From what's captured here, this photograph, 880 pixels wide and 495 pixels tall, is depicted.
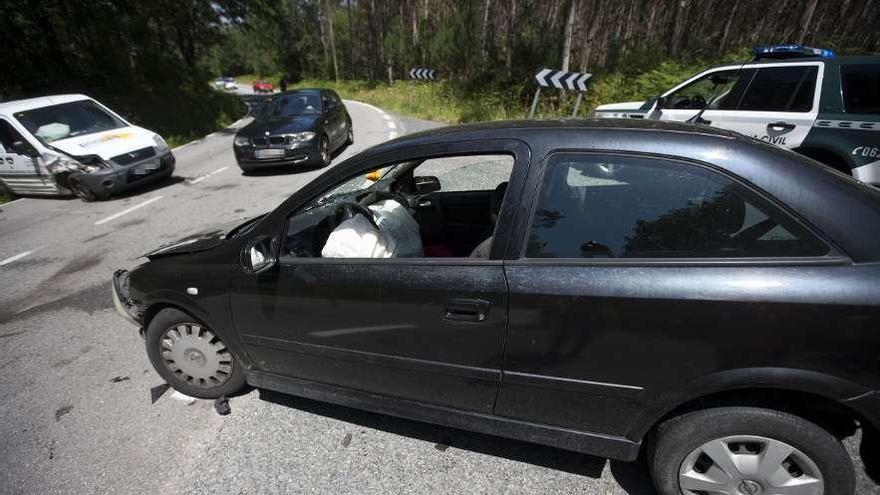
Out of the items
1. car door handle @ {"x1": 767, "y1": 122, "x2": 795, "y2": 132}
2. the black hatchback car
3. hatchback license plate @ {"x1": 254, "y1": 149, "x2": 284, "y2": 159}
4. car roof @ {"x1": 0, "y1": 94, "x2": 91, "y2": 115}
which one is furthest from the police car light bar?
car roof @ {"x1": 0, "y1": 94, "x2": 91, "y2": 115}

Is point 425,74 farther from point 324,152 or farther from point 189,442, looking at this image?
point 189,442

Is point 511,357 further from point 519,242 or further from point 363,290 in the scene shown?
point 363,290

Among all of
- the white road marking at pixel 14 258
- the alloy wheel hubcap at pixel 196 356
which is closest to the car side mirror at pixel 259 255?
the alloy wheel hubcap at pixel 196 356

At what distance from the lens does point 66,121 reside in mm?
7898

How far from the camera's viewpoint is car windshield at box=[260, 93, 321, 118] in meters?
9.60

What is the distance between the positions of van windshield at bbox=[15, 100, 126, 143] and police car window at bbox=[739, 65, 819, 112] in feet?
35.9

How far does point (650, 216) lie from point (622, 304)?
0.37m

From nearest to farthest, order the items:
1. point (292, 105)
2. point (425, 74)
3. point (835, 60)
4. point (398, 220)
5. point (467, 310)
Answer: point (467, 310) < point (398, 220) < point (835, 60) < point (292, 105) < point (425, 74)

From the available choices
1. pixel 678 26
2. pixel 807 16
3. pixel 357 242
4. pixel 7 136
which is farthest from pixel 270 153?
pixel 807 16

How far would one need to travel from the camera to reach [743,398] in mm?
1607

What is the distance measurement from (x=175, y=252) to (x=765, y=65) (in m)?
6.74

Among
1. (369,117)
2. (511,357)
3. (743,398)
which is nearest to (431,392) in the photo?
(511,357)

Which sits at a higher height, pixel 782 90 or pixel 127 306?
pixel 782 90

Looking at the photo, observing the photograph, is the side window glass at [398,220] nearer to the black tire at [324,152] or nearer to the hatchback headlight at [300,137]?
the hatchback headlight at [300,137]
